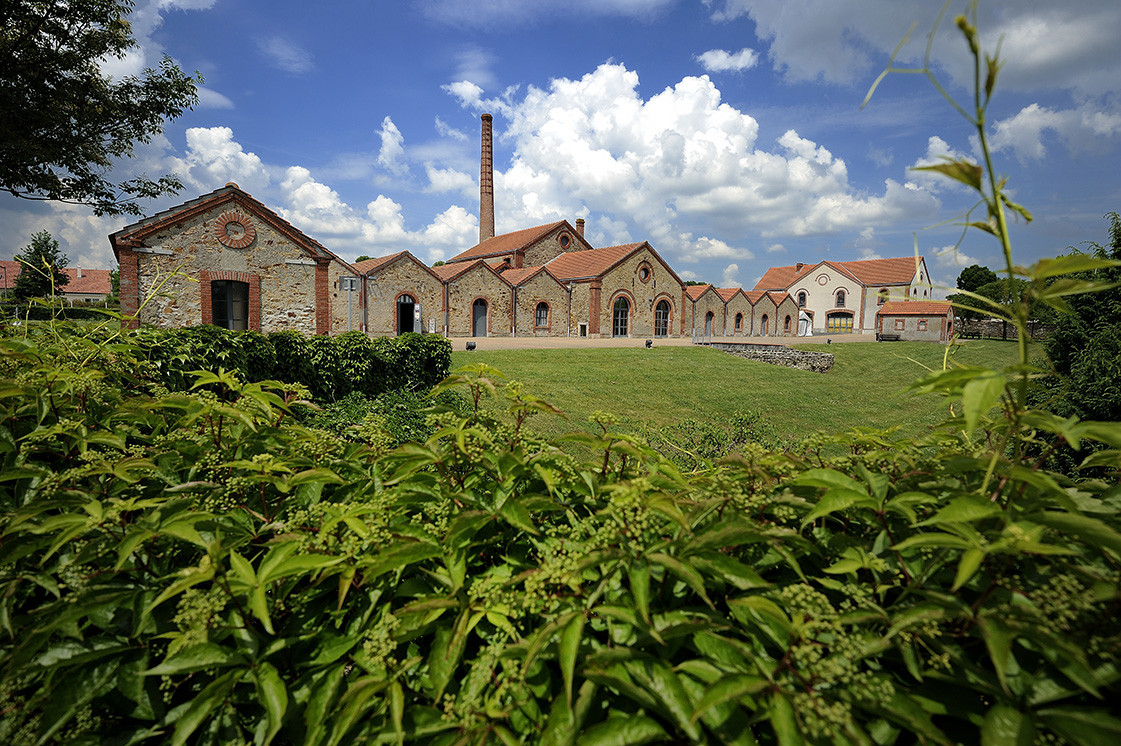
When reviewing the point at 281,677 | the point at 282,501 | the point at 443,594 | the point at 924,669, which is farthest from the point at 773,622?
the point at 282,501

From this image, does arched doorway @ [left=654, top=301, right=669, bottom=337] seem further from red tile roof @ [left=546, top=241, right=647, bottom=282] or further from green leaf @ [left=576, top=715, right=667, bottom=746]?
green leaf @ [left=576, top=715, right=667, bottom=746]

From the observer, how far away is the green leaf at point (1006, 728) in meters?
0.83

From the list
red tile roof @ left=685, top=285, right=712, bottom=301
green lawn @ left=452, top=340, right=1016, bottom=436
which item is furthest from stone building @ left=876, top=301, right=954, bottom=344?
green lawn @ left=452, top=340, right=1016, bottom=436

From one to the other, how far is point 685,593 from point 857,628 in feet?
1.23

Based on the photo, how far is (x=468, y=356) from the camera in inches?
756

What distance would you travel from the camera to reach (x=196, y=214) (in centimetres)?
1642

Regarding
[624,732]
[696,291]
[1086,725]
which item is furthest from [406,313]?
[1086,725]

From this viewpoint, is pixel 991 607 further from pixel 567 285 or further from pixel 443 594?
pixel 567 285

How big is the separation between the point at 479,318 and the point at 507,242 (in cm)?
1488

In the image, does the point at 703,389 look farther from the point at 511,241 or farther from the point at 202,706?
the point at 511,241

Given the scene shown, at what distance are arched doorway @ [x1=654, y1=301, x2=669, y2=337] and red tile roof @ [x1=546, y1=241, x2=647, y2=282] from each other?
227 inches

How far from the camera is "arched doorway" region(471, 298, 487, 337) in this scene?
3462cm

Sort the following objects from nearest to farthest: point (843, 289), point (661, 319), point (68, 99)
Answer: point (68, 99), point (661, 319), point (843, 289)

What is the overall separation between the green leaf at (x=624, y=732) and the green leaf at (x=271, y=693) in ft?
2.24
